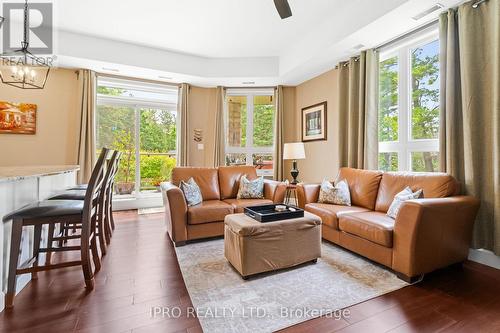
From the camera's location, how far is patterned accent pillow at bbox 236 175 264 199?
351cm

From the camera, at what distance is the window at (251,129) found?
5.45 meters

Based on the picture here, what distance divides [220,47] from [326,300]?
4255mm

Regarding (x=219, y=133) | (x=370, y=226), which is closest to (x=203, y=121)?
(x=219, y=133)

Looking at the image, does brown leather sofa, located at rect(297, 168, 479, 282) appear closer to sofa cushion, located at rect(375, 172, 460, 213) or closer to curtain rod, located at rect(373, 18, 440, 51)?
sofa cushion, located at rect(375, 172, 460, 213)

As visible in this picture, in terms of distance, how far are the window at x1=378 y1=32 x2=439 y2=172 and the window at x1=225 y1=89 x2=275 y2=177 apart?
241 cm

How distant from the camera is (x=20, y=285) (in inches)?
72.4

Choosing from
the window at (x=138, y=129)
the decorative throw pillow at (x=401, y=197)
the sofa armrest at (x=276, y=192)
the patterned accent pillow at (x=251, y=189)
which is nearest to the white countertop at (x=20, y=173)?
the patterned accent pillow at (x=251, y=189)

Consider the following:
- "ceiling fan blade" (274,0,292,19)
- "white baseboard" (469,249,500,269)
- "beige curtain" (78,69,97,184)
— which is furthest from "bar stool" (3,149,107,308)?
"white baseboard" (469,249,500,269)

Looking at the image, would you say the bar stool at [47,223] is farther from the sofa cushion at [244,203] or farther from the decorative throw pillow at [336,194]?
the decorative throw pillow at [336,194]

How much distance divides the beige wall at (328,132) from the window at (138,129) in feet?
9.10

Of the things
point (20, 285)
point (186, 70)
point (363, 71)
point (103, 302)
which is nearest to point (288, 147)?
point (363, 71)

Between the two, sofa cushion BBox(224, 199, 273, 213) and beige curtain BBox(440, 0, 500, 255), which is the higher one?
beige curtain BBox(440, 0, 500, 255)

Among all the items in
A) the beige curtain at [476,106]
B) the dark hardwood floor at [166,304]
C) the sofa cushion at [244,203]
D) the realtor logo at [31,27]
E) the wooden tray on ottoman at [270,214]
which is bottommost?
the dark hardwood floor at [166,304]

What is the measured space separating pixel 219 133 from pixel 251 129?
0.75 metres
